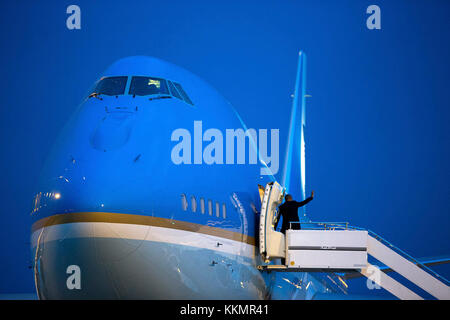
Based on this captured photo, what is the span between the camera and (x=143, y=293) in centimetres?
947

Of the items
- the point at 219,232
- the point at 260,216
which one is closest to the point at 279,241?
the point at 260,216

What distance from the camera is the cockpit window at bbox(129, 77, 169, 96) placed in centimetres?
1132

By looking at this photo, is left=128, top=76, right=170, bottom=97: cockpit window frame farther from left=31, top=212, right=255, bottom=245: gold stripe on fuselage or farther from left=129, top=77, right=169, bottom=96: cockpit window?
left=31, top=212, right=255, bottom=245: gold stripe on fuselage

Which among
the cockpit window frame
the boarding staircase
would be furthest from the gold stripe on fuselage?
the cockpit window frame

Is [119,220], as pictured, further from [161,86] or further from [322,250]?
[322,250]

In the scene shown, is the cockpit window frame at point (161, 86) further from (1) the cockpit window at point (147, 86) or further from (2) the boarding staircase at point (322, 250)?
(2) the boarding staircase at point (322, 250)

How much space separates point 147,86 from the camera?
37.8 ft

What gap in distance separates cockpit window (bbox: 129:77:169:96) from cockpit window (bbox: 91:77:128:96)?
188 millimetres

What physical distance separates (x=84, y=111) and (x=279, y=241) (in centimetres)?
440

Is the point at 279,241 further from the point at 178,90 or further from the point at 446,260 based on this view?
the point at 446,260

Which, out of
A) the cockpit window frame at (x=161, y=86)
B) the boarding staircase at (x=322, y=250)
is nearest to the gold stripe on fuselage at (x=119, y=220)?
the boarding staircase at (x=322, y=250)

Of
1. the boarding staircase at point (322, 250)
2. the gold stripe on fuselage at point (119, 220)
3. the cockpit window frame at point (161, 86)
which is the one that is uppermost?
the cockpit window frame at point (161, 86)

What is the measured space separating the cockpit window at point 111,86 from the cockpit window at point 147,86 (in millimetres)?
188

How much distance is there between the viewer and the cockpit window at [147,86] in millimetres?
11320
